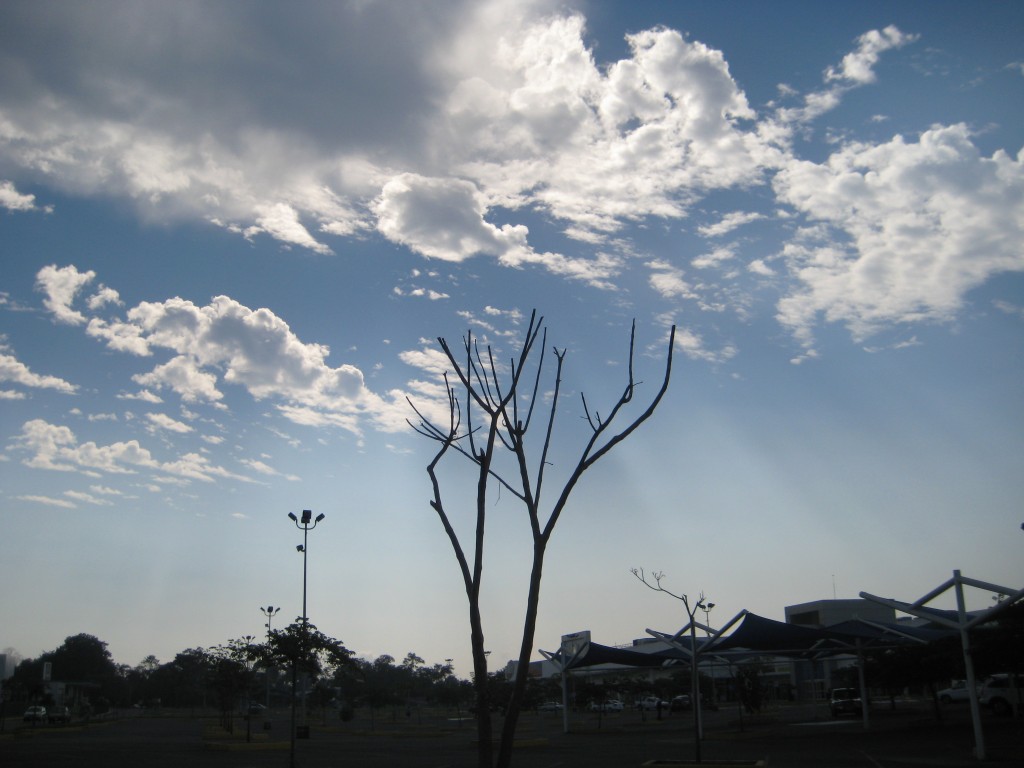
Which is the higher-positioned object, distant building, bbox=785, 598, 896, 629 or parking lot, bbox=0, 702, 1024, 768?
distant building, bbox=785, 598, 896, 629

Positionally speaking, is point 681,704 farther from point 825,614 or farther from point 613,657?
point 825,614

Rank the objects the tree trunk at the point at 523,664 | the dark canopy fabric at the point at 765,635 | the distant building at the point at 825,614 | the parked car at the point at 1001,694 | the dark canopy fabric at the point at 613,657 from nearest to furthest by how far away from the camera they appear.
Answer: the tree trunk at the point at 523,664
the dark canopy fabric at the point at 765,635
the dark canopy fabric at the point at 613,657
the parked car at the point at 1001,694
the distant building at the point at 825,614

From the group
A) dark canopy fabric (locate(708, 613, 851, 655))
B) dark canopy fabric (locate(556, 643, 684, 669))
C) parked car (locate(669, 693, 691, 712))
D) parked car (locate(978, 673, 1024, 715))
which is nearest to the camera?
dark canopy fabric (locate(708, 613, 851, 655))

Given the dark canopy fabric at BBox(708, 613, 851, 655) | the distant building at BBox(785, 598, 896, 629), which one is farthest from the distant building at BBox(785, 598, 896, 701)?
the dark canopy fabric at BBox(708, 613, 851, 655)

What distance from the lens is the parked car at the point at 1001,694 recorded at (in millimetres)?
34878

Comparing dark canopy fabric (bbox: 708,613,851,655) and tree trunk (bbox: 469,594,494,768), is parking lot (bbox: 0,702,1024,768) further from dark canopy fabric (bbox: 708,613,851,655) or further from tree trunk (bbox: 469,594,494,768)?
tree trunk (bbox: 469,594,494,768)

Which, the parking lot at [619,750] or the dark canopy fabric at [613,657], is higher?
the dark canopy fabric at [613,657]

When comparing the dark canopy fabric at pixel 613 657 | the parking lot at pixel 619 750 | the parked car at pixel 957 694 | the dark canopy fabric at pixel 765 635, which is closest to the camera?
the parking lot at pixel 619 750

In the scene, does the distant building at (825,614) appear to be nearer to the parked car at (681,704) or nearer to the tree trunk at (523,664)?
the parked car at (681,704)

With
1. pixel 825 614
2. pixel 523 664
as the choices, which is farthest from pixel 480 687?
pixel 825 614

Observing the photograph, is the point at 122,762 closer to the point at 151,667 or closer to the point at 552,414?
the point at 552,414

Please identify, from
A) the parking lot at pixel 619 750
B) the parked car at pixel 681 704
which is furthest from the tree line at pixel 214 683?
the parked car at pixel 681 704

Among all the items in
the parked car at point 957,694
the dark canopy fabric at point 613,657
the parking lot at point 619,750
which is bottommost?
the parked car at point 957,694

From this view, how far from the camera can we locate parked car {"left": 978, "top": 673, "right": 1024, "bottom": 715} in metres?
34.9
